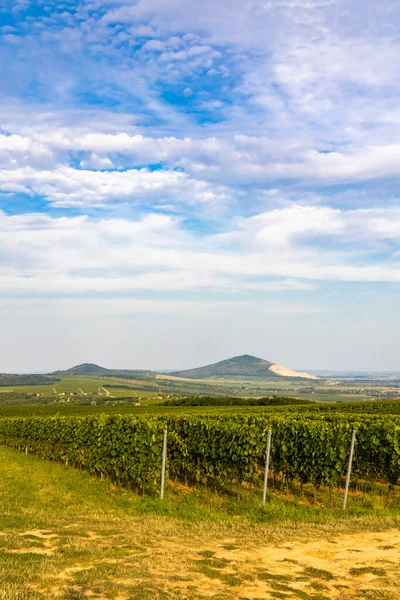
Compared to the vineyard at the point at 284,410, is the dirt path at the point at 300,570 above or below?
above

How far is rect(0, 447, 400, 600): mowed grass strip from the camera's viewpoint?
26.0 ft

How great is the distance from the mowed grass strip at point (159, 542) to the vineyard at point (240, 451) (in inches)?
43.3

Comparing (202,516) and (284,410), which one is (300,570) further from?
(284,410)

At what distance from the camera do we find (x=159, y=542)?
11.1 meters

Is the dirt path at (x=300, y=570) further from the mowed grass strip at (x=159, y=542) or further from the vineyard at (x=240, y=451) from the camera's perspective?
the vineyard at (x=240, y=451)

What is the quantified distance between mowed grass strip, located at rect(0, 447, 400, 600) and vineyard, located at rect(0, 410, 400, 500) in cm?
110

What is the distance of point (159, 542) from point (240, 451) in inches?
256

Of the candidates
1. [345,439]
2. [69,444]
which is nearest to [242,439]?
[345,439]

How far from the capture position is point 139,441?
61.0ft

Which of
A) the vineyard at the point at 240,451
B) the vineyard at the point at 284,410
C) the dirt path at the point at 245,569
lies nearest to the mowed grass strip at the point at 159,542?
the dirt path at the point at 245,569

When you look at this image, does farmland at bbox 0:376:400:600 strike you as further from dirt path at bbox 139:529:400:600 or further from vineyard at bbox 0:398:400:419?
vineyard at bbox 0:398:400:419

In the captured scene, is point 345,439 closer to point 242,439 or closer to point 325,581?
point 242,439

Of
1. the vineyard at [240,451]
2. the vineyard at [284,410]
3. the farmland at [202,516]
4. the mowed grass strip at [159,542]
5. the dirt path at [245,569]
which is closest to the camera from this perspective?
the dirt path at [245,569]

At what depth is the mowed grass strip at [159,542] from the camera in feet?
26.0
